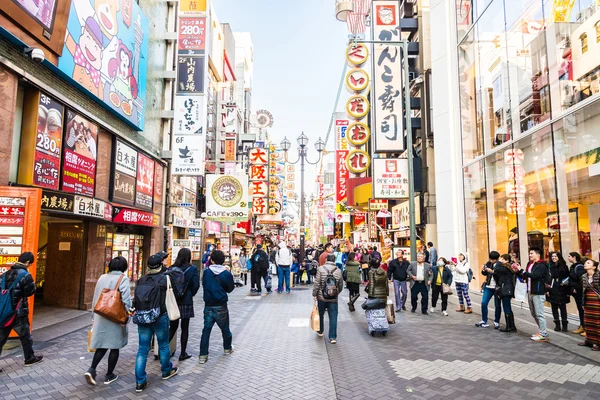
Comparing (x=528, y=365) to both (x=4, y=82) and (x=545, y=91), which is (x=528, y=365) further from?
(x=4, y=82)

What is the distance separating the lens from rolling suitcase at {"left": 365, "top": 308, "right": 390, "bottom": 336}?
27.7 ft

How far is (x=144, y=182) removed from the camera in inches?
640

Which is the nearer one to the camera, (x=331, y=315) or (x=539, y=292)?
(x=331, y=315)

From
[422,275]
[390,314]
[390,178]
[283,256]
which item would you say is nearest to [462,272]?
[422,275]

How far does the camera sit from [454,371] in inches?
240

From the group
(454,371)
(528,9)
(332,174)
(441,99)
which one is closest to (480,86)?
(441,99)

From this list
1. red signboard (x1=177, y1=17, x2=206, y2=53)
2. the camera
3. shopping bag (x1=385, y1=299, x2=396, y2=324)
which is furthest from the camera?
red signboard (x1=177, y1=17, x2=206, y2=53)

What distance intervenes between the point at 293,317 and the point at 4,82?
8.63 meters

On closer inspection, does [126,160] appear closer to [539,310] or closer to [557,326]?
[539,310]

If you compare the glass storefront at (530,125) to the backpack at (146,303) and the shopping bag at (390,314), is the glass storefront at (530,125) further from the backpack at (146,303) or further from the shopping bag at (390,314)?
the backpack at (146,303)

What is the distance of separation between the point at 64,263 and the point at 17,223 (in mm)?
5109

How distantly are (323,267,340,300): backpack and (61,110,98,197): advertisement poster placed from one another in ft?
24.1

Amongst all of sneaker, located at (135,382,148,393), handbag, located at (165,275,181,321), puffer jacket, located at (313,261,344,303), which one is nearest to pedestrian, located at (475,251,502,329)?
puffer jacket, located at (313,261,344,303)

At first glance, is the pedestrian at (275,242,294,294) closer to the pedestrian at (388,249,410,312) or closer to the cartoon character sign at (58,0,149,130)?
the pedestrian at (388,249,410,312)
